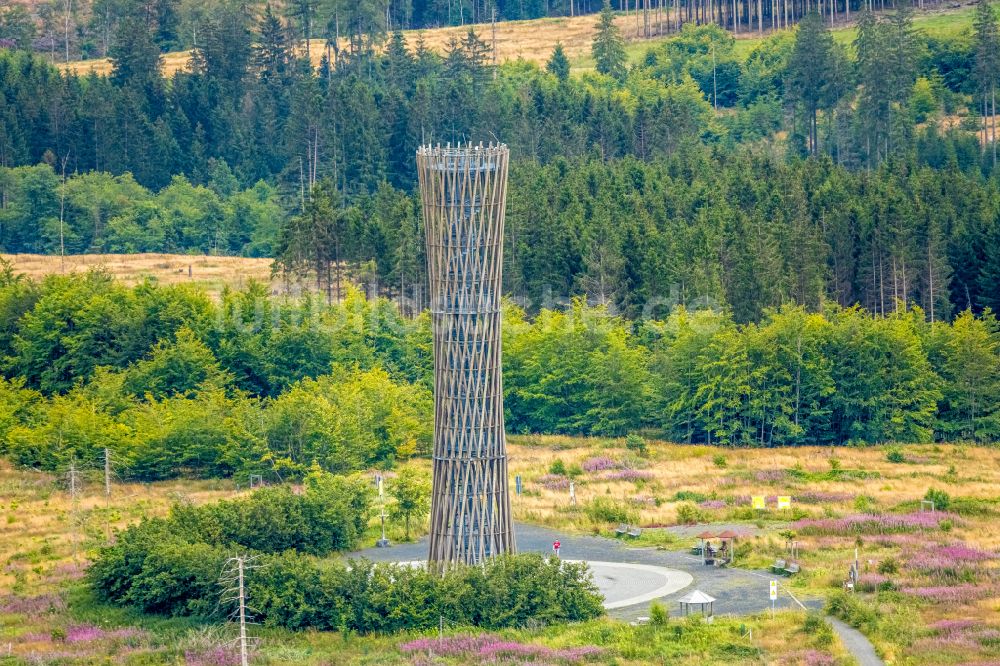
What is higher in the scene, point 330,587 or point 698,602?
point 330,587

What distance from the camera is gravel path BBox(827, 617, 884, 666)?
2039 inches

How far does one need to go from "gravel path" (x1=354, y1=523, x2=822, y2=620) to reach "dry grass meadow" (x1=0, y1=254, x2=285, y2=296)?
57.0 meters

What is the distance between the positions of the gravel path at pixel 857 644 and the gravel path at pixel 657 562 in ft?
9.27

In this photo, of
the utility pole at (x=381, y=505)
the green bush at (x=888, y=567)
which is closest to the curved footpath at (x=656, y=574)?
the utility pole at (x=381, y=505)

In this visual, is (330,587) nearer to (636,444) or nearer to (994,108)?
(636,444)

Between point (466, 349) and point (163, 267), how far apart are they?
82460 mm

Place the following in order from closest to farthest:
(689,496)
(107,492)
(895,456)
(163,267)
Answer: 1. (689,496)
2. (107,492)
3. (895,456)
4. (163,267)

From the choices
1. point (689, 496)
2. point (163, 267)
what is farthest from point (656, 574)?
point (163, 267)

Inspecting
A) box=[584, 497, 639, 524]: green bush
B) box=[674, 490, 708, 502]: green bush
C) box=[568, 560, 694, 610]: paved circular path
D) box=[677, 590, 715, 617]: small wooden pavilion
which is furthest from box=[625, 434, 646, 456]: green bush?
box=[677, 590, 715, 617]: small wooden pavilion

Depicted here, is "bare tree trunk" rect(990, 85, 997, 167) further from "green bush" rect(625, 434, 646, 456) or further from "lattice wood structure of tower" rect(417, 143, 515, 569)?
"lattice wood structure of tower" rect(417, 143, 515, 569)

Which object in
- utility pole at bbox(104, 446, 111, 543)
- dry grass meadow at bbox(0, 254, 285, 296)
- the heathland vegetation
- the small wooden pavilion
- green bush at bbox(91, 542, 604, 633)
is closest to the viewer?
green bush at bbox(91, 542, 604, 633)

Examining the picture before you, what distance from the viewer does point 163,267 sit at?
137m

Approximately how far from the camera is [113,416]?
94688mm

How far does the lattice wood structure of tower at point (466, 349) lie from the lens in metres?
58.8
